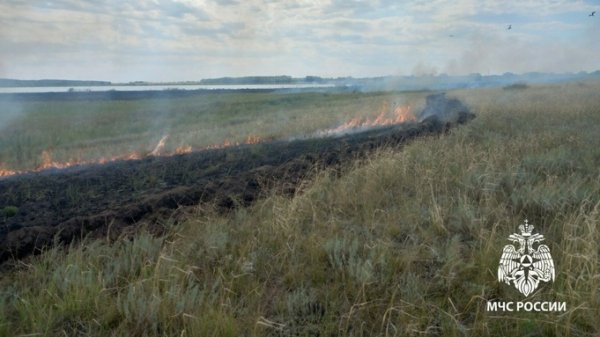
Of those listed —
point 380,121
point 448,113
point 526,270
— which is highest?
point 448,113

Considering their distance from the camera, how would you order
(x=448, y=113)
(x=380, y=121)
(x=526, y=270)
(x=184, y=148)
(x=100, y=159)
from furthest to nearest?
(x=380, y=121) < (x=448, y=113) < (x=184, y=148) < (x=100, y=159) < (x=526, y=270)

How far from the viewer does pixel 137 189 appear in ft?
34.1

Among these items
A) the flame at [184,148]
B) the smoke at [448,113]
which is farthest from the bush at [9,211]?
the smoke at [448,113]

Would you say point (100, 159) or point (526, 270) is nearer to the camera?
point (526, 270)

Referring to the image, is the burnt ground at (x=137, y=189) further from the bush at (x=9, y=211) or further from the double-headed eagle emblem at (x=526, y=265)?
the double-headed eagle emblem at (x=526, y=265)

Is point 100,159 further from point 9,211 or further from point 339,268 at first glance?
point 339,268

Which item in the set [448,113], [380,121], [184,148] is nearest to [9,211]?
[184,148]

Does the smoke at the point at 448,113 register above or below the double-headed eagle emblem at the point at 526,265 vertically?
above

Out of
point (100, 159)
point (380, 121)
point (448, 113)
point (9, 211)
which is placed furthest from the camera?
point (380, 121)

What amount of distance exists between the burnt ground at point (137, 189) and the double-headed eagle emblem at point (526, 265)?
14.1 ft

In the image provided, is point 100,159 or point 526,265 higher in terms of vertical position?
point 526,265

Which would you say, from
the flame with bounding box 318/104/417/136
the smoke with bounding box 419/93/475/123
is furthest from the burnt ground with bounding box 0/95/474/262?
the flame with bounding box 318/104/417/136

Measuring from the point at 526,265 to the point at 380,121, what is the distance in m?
21.5

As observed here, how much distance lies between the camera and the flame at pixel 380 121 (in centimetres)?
2270
